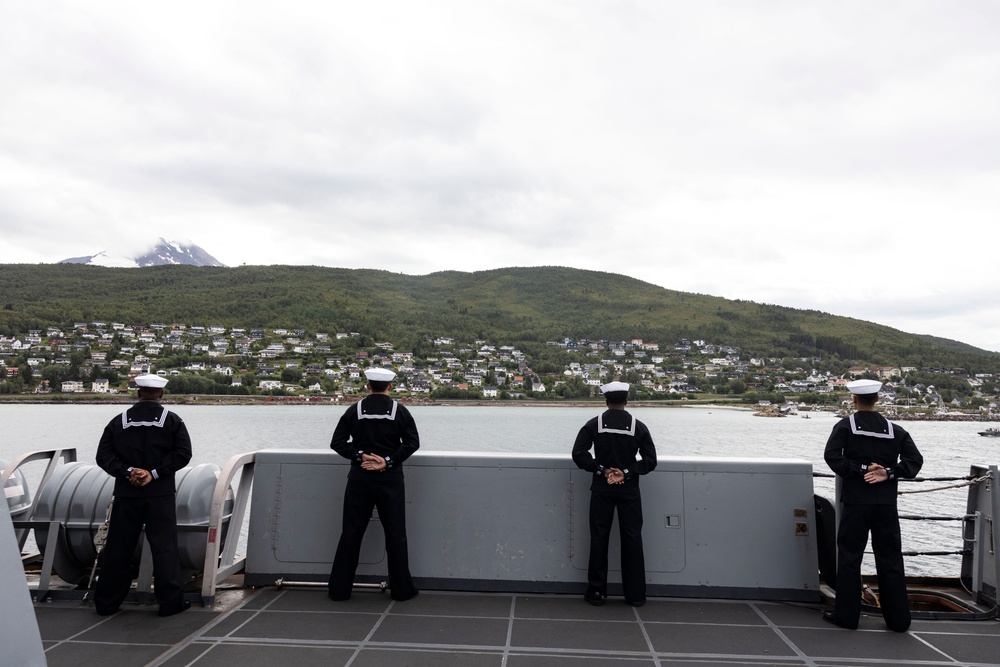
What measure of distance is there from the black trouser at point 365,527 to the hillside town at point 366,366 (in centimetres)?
6509

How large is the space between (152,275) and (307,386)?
168ft

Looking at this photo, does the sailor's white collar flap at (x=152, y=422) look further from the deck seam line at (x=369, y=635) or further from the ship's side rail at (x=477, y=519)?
the deck seam line at (x=369, y=635)

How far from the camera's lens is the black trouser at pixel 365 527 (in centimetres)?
534

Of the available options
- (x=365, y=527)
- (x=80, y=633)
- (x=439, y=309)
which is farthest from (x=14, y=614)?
(x=439, y=309)

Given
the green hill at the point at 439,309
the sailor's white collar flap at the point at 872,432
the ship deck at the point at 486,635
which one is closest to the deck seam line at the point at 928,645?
the ship deck at the point at 486,635

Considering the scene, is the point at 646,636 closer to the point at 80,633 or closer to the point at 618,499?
the point at 618,499

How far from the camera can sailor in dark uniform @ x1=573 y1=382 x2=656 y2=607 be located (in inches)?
208

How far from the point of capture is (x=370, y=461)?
5301 millimetres

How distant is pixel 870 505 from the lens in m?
4.92

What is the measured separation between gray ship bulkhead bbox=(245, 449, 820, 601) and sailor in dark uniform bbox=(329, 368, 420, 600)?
0.32m

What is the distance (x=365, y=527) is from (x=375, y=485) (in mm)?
363

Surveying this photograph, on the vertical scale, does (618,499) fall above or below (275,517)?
above

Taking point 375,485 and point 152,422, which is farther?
point 375,485

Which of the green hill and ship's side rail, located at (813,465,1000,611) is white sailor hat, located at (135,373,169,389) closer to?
ship's side rail, located at (813,465,1000,611)
